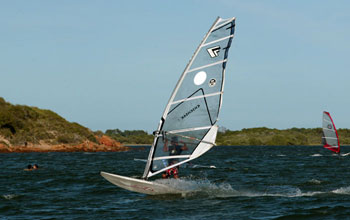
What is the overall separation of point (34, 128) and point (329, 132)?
161ft

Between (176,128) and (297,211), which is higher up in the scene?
(176,128)

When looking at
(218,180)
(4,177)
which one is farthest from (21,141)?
(218,180)

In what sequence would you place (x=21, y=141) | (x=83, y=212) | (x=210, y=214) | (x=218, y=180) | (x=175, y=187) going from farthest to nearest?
(x=21, y=141), (x=218, y=180), (x=175, y=187), (x=83, y=212), (x=210, y=214)

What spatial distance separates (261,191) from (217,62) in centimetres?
652

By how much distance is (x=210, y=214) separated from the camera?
1315cm

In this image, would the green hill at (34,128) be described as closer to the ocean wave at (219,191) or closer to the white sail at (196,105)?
the ocean wave at (219,191)

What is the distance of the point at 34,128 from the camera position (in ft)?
252

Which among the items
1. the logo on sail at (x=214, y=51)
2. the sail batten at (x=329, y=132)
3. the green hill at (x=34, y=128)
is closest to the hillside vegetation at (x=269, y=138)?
the green hill at (x=34, y=128)

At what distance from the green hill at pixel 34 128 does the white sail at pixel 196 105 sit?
57.3 m

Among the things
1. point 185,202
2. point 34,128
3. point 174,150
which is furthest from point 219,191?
point 34,128

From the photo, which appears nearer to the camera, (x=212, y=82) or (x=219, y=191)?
(x=212, y=82)

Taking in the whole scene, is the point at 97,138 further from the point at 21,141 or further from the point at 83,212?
the point at 83,212

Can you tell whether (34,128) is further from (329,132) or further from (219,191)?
(219,191)

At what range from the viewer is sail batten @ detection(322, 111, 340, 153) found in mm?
45147
